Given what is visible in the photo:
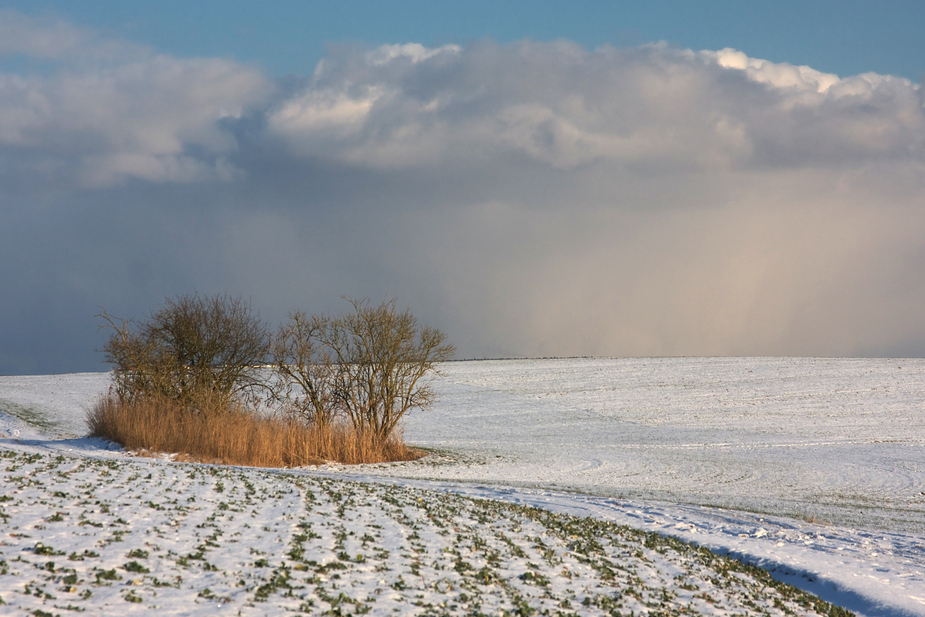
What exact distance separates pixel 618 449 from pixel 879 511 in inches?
538

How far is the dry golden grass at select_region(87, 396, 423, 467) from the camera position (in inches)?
924

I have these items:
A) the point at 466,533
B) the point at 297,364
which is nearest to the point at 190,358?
the point at 297,364

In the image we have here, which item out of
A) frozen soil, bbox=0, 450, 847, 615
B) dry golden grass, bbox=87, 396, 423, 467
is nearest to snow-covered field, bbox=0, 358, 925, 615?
frozen soil, bbox=0, 450, 847, 615

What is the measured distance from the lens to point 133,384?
2791 cm

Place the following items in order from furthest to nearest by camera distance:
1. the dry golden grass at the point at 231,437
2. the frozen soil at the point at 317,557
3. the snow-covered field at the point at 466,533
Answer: the dry golden grass at the point at 231,437 → the snow-covered field at the point at 466,533 → the frozen soil at the point at 317,557

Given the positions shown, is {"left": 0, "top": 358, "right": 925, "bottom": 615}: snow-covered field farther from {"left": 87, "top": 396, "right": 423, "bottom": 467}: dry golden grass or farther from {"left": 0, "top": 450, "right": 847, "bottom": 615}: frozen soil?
{"left": 87, "top": 396, "right": 423, "bottom": 467}: dry golden grass

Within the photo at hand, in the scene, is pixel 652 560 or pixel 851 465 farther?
pixel 851 465

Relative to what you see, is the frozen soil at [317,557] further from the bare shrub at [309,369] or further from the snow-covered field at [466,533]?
the bare shrub at [309,369]

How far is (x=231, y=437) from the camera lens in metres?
23.5

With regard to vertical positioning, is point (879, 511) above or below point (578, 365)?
below

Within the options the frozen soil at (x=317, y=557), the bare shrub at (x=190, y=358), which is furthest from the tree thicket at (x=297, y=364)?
the frozen soil at (x=317, y=557)

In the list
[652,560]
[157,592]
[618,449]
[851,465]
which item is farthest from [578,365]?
[157,592]

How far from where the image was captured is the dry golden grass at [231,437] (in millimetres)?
23469

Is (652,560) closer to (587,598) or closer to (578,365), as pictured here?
(587,598)
